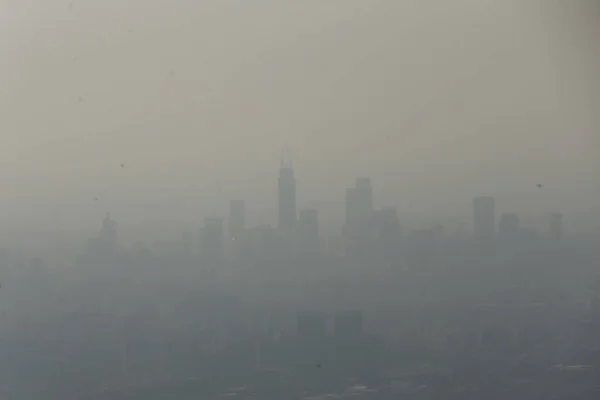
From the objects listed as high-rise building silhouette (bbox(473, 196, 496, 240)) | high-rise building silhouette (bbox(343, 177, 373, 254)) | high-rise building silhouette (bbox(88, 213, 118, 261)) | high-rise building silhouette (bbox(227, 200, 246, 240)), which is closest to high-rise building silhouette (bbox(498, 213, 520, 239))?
high-rise building silhouette (bbox(473, 196, 496, 240))

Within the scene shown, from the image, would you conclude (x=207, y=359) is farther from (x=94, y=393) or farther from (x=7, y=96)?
(x=7, y=96)

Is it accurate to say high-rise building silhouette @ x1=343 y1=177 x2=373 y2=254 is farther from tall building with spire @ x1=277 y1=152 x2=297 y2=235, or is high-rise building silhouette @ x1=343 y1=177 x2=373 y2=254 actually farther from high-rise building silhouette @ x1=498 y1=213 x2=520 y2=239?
high-rise building silhouette @ x1=498 y1=213 x2=520 y2=239

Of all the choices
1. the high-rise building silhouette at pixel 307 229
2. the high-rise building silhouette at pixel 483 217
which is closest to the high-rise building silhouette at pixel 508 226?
the high-rise building silhouette at pixel 483 217

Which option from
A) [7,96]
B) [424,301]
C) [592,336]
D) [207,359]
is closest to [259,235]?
[207,359]

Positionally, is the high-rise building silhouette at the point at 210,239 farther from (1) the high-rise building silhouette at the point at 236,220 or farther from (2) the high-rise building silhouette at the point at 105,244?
(2) the high-rise building silhouette at the point at 105,244

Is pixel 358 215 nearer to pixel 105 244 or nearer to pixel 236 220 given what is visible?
pixel 236 220
